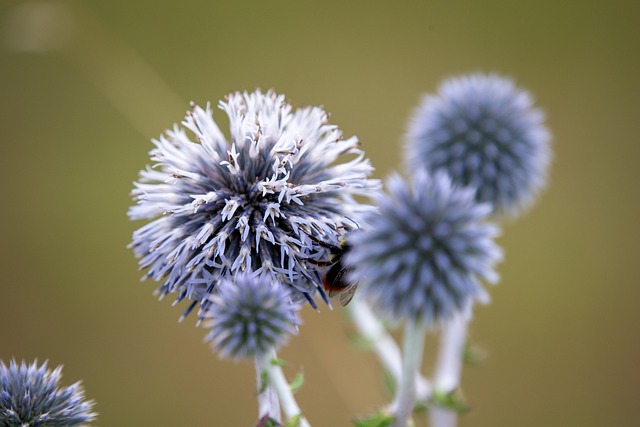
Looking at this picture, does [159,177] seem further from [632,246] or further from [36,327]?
[632,246]

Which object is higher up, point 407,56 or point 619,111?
point 407,56

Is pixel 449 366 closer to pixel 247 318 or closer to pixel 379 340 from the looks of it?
pixel 379 340

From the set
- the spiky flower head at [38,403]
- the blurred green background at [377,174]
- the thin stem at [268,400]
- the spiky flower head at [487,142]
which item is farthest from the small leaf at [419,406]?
the blurred green background at [377,174]

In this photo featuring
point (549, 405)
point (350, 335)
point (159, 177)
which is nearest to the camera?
point (159, 177)

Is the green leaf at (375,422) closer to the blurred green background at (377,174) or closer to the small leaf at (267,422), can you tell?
the small leaf at (267,422)

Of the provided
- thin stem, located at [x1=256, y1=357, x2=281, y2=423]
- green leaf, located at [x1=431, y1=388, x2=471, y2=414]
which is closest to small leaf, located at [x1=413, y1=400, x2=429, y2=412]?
green leaf, located at [x1=431, y1=388, x2=471, y2=414]

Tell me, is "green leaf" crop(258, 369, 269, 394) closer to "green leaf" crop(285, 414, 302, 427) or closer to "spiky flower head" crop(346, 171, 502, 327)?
"green leaf" crop(285, 414, 302, 427)

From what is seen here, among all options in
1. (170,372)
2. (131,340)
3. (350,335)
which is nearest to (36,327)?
(131,340)

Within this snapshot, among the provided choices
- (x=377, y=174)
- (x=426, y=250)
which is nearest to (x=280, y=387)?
(x=426, y=250)
